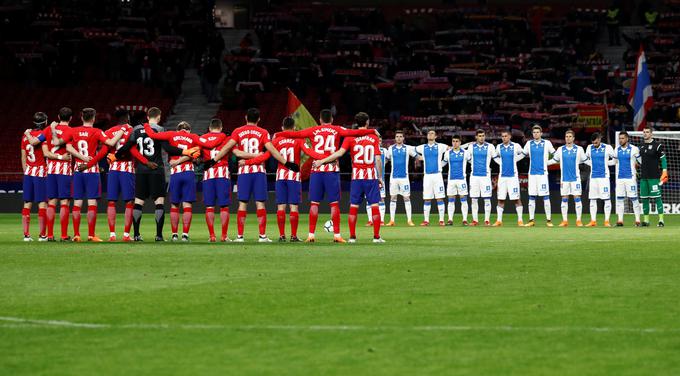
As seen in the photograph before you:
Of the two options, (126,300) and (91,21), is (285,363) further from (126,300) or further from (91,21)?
(91,21)

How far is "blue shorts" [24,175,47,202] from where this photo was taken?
21.7 metres

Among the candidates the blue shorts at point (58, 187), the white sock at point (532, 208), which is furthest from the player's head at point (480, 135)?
the blue shorts at point (58, 187)

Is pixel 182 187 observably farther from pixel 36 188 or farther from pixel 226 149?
pixel 36 188

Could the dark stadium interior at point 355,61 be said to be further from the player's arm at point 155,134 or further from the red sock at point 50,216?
the player's arm at point 155,134

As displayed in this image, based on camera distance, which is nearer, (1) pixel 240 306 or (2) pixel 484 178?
(1) pixel 240 306

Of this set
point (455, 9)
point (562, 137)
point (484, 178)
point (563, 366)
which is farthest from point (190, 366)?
point (455, 9)

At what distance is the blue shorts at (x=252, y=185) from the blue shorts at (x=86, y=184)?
2649 millimetres

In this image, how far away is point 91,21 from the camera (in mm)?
50531

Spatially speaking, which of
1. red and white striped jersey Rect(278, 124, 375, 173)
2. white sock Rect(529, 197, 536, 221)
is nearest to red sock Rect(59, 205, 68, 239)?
red and white striped jersey Rect(278, 124, 375, 173)

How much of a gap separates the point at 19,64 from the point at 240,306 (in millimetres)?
40772

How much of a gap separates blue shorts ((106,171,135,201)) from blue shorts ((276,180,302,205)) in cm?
265

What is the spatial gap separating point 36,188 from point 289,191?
4850 mm

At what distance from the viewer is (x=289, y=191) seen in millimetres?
20922

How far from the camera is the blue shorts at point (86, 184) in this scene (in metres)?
21.2
